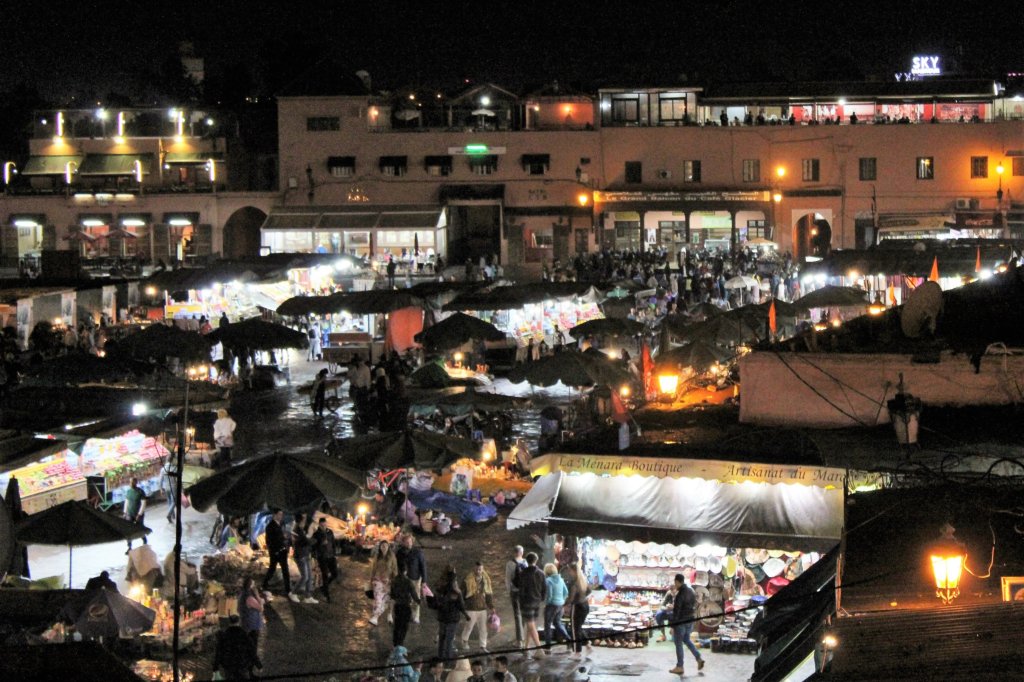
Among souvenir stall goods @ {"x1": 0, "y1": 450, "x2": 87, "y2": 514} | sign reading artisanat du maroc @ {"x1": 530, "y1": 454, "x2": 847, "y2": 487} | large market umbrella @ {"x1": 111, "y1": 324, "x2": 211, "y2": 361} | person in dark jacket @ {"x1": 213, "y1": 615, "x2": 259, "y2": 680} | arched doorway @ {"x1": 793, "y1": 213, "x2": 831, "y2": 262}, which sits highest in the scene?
arched doorway @ {"x1": 793, "y1": 213, "x2": 831, "y2": 262}

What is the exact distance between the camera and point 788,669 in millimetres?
10555

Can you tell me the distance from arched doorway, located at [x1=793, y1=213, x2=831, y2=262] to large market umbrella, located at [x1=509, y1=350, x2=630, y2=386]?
112 ft

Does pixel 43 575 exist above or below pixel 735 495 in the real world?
below

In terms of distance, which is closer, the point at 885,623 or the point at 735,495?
the point at 885,623

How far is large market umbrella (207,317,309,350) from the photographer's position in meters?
29.3

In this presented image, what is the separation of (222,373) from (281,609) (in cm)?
1616

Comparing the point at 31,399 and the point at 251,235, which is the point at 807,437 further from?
the point at 251,235

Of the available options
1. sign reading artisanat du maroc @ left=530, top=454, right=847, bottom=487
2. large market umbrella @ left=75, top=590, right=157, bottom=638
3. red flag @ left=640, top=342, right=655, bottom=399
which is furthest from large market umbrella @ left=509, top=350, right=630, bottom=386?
large market umbrella @ left=75, top=590, right=157, bottom=638

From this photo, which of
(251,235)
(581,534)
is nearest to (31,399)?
(581,534)

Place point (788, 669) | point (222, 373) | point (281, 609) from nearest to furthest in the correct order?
point (788, 669), point (281, 609), point (222, 373)

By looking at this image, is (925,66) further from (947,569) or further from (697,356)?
(947,569)

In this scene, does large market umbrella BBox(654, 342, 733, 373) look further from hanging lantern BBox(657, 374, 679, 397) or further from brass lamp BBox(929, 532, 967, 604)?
brass lamp BBox(929, 532, 967, 604)

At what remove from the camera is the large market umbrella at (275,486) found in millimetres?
15977

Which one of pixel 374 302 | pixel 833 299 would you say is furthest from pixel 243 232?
pixel 833 299
